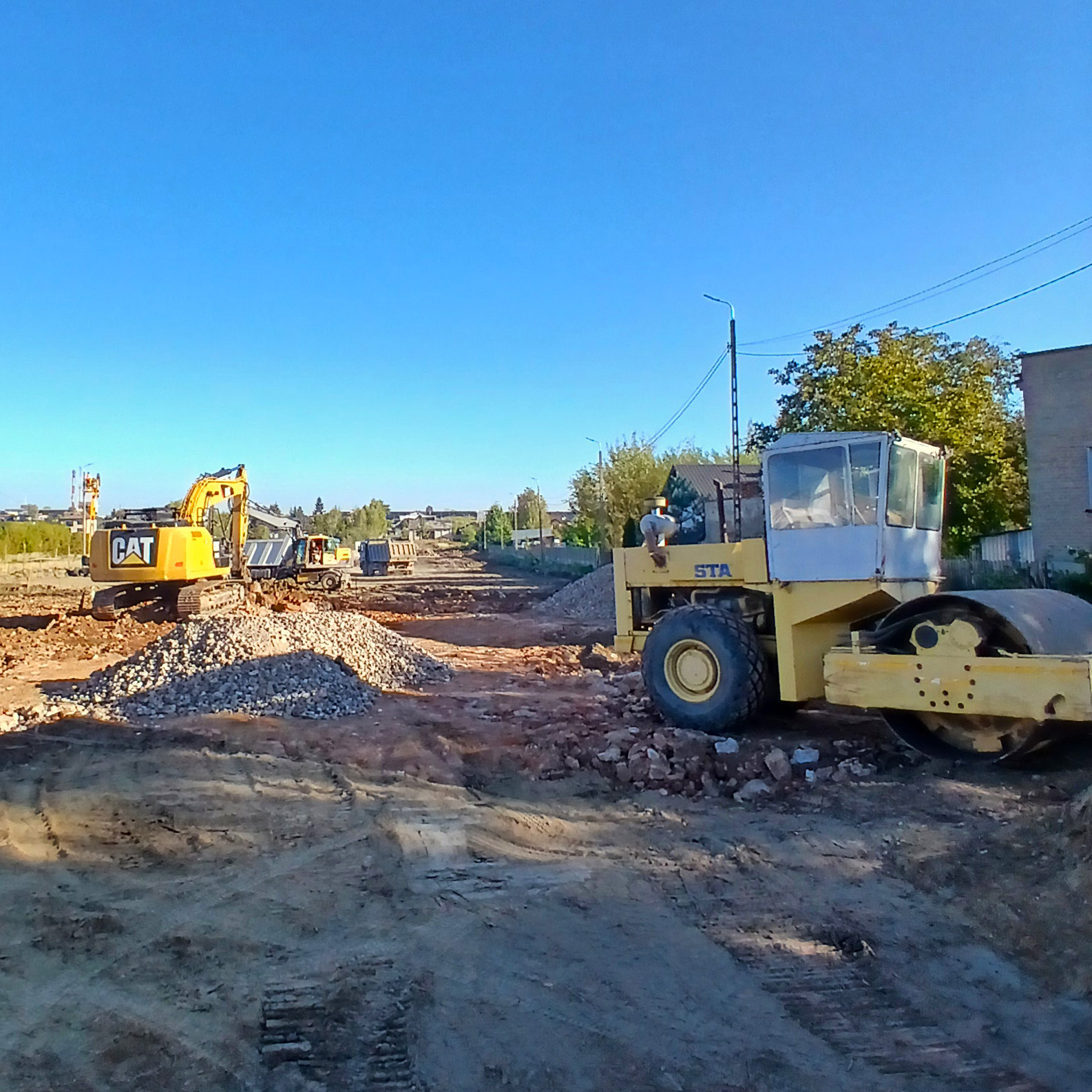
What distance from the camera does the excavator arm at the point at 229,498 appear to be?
2211 centimetres

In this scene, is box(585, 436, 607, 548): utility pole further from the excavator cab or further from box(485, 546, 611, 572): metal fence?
the excavator cab

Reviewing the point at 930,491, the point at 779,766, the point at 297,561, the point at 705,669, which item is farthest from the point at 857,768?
the point at 297,561

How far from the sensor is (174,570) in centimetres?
1983

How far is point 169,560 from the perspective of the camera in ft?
64.3

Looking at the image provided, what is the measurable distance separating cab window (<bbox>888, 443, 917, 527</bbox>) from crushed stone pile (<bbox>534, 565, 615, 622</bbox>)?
50.7ft

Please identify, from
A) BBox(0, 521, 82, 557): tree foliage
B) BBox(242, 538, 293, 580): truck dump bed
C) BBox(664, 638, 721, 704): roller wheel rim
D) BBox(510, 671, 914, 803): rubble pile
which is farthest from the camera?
BBox(0, 521, 82, 557): tree foliage

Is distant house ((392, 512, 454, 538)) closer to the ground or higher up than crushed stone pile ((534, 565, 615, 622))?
higher up

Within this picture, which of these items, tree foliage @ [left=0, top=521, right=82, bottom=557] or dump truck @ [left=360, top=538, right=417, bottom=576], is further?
tree foliage @ [left=0, top=521, right=82, bottom=557]

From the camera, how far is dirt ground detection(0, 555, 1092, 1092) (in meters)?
3.58

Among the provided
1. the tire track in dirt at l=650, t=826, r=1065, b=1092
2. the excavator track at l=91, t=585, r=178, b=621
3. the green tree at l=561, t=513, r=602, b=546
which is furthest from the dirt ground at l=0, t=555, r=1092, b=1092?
the green tree at l=561, t=513, r=602, b=546

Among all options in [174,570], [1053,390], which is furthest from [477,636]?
[1053,390]

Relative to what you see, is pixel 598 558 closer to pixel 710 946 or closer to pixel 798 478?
pixel 798 478

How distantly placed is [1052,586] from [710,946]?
43.6 feet

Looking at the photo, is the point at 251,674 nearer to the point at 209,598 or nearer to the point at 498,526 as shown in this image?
the point at 209,598
